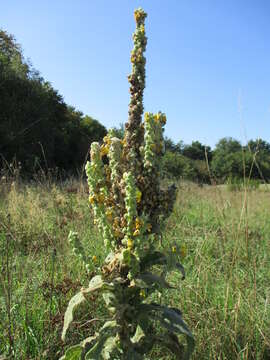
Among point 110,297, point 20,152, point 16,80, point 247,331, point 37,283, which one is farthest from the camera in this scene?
point 16,80

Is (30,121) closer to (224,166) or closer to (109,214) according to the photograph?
(224,166)

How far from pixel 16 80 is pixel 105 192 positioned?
1406cm

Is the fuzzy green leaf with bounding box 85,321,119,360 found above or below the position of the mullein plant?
below

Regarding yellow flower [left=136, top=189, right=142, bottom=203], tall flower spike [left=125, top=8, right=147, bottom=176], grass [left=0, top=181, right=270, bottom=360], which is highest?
tall flower spike [left=125, top=8, right=147, bottom=176]

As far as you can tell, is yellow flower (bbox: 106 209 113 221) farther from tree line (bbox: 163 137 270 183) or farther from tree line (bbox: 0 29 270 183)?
tree line (bbox: 0 29 270 183)

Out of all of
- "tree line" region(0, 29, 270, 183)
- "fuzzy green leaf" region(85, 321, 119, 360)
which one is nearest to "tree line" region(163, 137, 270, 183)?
"tree line" region(0, 29, 270, 183)

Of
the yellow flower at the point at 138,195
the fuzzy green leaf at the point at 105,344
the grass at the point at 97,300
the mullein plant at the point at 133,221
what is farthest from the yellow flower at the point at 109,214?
the fuzzy green leaf at the point at 105,344

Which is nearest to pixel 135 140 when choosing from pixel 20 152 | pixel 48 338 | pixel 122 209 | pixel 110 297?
pixel 122 209

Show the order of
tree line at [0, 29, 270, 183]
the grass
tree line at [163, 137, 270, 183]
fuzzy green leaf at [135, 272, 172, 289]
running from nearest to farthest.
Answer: fuzzy green leaf at [135, 272, 172, 289] < the grass < tree line at [163, 137, 270, 183] < tree line at [0, 29, 270, 183]

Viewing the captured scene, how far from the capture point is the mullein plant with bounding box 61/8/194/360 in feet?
4.26

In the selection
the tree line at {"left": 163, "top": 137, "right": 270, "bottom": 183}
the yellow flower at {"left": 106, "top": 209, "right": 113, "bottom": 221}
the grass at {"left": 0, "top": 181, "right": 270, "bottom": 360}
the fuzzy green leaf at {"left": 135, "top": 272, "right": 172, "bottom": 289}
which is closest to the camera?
the fuzzy green leaf at {"left": 135, "top": 272, "right": 172, "bottom": 289}

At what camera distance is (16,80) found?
1376 cm

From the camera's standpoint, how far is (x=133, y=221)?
4.11 ft

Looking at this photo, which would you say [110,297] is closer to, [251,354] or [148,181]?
[148,181]
